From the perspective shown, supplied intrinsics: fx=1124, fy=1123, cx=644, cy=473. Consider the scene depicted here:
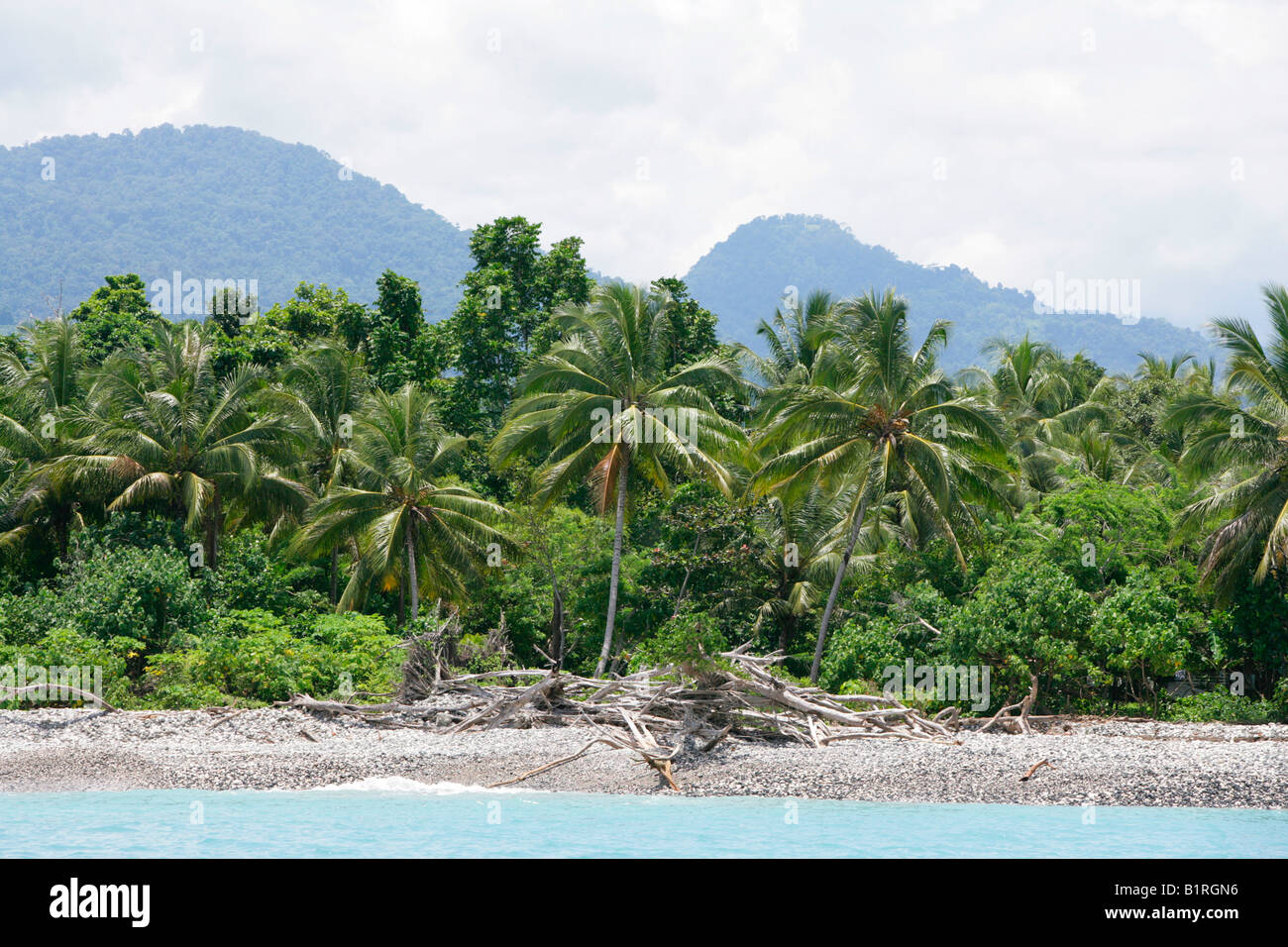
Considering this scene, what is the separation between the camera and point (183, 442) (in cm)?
2741

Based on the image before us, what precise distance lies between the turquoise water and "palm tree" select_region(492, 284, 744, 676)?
32.1 feet

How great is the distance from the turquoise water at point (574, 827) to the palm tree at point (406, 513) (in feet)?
34.7

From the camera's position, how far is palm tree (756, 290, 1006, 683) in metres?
23.7

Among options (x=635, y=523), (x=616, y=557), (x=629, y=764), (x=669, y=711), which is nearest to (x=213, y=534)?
(x=616, y=557)

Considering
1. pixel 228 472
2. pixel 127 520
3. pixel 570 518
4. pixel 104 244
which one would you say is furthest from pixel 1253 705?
pixel 104 244

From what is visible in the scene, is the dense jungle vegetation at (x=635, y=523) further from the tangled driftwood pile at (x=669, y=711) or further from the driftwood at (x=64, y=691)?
the tangled driftwood pile at (x=669, y=711)

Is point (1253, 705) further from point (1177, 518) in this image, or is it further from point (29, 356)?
point (29, 356)

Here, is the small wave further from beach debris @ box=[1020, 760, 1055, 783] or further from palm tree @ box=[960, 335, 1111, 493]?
palm tree @ box=[960, 335, 1111, 493]

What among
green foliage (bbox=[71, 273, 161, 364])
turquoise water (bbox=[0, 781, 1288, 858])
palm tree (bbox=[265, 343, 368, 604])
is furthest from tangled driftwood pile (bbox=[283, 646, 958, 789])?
green foliage (bbox=[71, 273, 161, 364])

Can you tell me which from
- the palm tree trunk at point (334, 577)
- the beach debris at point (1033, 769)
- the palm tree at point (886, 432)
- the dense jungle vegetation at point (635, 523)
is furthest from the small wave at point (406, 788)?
the palm tree trunk at point (334, 577)

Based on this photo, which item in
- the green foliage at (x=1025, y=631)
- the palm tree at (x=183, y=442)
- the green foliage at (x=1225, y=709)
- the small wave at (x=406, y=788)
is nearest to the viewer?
the small wave at (x=406, y=788)

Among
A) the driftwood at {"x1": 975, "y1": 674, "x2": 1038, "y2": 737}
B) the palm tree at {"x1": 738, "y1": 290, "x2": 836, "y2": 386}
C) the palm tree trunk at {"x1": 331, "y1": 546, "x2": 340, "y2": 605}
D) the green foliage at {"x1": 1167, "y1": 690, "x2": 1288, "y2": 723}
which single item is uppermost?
the palm tree at {"x1": 738, "y1": 290, "x2": 836, "y2": 386}

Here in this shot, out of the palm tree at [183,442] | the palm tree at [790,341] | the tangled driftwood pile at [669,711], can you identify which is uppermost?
the palm tree at [790,341]

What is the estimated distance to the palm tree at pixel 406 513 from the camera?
26391mm
